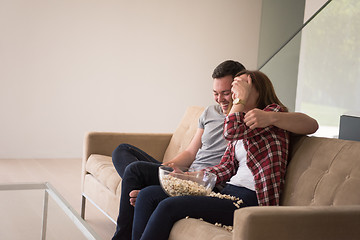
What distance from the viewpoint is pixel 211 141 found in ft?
8.00

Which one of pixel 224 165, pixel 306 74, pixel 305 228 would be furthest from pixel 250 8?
pixel 305 228

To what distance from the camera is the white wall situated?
198 inches

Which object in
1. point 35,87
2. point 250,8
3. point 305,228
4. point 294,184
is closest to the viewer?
point 305,228

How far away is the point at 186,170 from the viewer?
2.06 metres

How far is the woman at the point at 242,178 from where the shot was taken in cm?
169

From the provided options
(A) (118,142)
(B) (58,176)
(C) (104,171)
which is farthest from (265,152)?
(B) (58,176)

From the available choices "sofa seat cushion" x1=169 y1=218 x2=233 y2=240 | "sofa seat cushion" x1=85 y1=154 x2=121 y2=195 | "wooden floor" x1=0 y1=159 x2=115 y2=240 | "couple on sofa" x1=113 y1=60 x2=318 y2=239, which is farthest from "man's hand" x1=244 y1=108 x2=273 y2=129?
"wooden floor" x1=0 y1=159 x2=115 y2=240

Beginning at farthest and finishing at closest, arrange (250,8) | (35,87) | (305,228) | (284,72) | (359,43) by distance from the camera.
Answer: (250,8) < (35,87) < (284,72) < (359,43) < (305,228)

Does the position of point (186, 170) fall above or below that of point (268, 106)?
below

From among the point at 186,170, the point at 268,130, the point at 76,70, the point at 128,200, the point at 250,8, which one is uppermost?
the point at 250,8

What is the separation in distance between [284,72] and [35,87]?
9.24 feet

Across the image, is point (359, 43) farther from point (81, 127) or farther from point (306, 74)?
point (81, 127)

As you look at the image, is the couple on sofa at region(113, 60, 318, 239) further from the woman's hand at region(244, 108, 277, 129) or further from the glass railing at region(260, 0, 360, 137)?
the glass railing at region(260, 0, 360, 137)

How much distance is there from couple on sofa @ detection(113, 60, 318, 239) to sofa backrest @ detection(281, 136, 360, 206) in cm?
5
